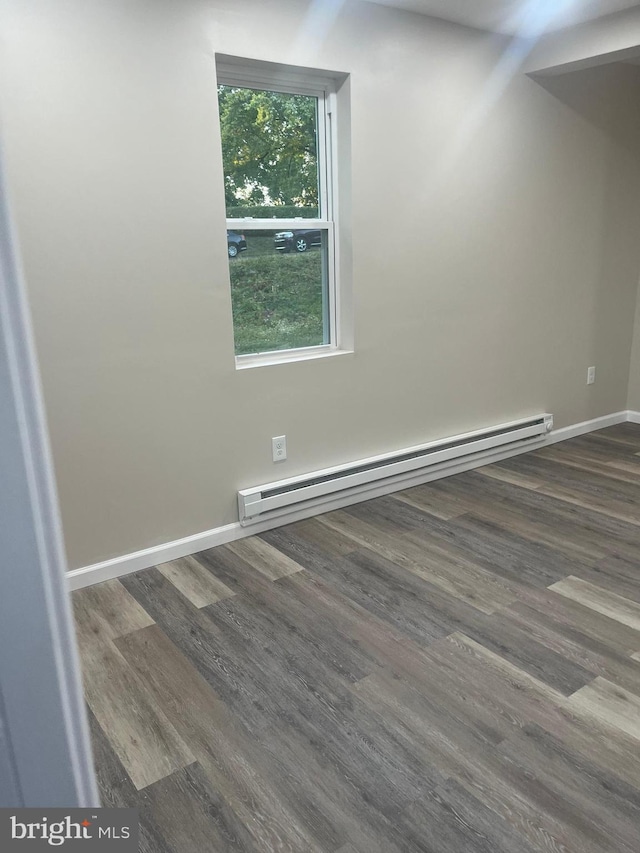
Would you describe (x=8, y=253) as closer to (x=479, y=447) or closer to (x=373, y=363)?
(x=373, y=363)

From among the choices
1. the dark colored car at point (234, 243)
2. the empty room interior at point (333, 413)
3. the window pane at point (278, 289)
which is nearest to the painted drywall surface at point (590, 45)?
the empty room interior at point (333, 413)

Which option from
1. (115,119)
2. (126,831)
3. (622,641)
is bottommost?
(622,641)

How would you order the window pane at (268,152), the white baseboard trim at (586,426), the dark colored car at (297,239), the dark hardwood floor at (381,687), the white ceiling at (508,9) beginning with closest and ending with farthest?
the dark hardwood floor at (381,687) → the window pane at (268,152) → the white ceiling at (508,9) → the dark colored car at (297,239) → the white baseboard trim at (586,426)

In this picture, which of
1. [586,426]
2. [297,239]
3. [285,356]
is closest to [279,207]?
[297,239]

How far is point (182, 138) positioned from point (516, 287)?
2.14 meters

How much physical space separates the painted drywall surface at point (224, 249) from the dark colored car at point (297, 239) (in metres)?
0.16

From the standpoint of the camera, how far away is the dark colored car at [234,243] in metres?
2.81

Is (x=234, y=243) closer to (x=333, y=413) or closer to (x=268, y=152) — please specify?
(x=268, y=152)

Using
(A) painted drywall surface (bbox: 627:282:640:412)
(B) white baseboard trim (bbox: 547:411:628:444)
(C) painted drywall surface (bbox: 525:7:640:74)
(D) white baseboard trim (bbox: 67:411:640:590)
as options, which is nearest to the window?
(D) white baseboard trim (bbox: 67:411:640:590)

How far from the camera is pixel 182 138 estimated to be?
250 centimetres

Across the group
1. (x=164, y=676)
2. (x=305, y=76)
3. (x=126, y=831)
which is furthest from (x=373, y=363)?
(x=126, y=831)

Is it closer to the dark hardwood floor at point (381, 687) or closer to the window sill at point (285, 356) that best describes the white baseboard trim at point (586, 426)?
the dark hardwood floor at point (381, 687)

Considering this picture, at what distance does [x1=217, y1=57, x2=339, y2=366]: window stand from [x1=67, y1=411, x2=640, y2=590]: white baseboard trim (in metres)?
0.77

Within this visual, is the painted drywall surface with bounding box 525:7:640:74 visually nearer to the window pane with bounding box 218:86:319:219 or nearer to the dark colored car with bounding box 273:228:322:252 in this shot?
the window pane with bounding box 218:86:319:219
